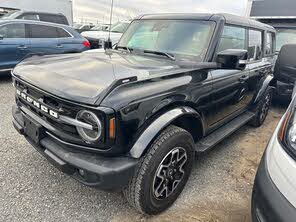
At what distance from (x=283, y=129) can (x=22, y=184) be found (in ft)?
8.13

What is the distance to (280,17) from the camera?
20.4ft

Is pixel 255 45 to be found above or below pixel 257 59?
above

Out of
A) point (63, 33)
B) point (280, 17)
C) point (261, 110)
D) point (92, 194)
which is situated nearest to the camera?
point (92, 194)

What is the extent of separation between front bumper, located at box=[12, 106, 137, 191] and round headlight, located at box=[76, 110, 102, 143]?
146mm

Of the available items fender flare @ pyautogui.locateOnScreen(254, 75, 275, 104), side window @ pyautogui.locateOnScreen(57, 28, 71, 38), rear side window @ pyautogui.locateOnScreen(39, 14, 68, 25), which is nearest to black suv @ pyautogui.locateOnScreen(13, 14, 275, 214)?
fender flare @ pyautogui.locateOnScreen(254, 75, 275, 104)

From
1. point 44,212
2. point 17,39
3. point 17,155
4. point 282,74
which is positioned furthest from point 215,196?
point 17,39

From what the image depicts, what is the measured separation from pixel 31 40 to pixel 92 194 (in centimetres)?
555

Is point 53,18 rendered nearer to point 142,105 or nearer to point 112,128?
point 142,105

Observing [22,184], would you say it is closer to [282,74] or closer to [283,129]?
[283,129]

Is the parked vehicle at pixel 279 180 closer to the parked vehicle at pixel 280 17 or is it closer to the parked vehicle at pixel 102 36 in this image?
the parked vehicle at pixel 280 17

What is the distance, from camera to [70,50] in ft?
25.4

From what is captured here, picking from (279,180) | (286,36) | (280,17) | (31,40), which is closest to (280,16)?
(280,17)

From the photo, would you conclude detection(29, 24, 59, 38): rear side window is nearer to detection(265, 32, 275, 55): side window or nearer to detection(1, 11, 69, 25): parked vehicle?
detection(1, 11, 69, 25): parked vehicle

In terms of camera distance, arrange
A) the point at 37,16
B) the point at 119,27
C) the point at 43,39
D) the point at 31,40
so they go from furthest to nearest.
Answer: the point at 119,27 → the point at 37,16 → the point at 43,39 → the point at 31,40
